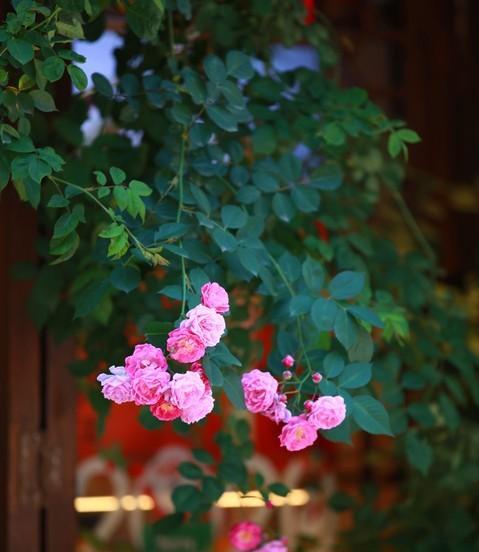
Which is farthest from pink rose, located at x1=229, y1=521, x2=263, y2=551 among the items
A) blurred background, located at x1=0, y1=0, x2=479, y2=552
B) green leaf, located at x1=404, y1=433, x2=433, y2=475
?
blurred background, located at x1=0, y1=0, x2=479, y2=552

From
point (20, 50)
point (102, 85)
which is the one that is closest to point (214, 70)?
point (102, 85)

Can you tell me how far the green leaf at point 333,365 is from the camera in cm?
165

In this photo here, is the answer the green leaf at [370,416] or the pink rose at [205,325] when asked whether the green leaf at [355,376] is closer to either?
the green leaf at [370,416]

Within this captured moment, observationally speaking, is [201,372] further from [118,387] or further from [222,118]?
[222,118]

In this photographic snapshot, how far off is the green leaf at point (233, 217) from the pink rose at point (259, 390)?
1.08 feet

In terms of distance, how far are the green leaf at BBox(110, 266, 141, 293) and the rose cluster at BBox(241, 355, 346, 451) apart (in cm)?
25

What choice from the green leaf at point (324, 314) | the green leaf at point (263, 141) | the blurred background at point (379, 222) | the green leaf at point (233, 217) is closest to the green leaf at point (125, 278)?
the green leaf at point (233, 217)

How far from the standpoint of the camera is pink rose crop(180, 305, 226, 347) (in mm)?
1364

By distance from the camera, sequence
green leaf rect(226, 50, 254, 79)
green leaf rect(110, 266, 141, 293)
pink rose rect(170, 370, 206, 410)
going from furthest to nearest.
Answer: green leaf rect(226, 50, 254, 79)
green leaf rect(110, 266, 141, 293)
pink rose rect(170, 370, 206, 410)

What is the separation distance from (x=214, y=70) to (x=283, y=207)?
0.99 ft

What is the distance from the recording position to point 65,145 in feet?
7.35

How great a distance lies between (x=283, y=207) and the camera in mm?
1950

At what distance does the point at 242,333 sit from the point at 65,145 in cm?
59

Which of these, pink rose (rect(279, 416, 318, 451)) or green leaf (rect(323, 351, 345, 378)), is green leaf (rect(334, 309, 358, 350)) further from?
pink rose (rect(279, 416, 318, 451))
